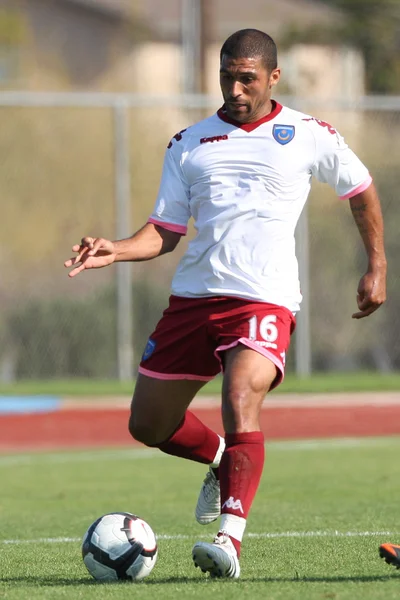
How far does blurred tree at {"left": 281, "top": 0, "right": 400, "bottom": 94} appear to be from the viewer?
2994 centimetres

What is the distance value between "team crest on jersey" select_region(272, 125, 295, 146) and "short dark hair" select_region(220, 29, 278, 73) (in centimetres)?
26

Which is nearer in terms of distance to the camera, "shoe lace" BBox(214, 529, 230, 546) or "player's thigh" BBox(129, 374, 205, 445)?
"shoe lace" BBox(214, 529, 230, 546)

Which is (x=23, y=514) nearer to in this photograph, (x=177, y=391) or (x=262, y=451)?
(x=177, y=391)

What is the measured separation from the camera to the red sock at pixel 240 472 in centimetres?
551

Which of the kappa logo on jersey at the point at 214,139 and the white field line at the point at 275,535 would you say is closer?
the kappa logo on jersey at the point at 214,139

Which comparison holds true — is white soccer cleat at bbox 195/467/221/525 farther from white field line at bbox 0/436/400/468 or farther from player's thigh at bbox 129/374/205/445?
white field line at bbox 0/436/400/468

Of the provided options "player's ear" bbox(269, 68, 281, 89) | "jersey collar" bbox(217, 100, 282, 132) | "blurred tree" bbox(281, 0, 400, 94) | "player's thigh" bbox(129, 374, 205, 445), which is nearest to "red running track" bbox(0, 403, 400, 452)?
"player's thigh" bbox(129, 374, 205, 445)

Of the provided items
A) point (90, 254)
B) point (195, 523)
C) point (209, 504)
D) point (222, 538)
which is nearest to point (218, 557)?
point (222, 538)

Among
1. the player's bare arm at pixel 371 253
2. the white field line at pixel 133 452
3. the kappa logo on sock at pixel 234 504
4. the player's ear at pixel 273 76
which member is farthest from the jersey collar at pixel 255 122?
the white field line at pixel 133 452

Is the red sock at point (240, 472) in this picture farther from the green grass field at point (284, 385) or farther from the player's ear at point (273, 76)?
the green grass field at point (284, 385)

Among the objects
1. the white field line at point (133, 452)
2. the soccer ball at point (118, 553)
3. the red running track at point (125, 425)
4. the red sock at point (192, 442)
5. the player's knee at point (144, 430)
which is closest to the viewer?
the soccer ball at point (118, 553)

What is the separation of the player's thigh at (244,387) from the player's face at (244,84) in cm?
108

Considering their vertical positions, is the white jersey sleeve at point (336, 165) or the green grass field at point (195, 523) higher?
the white jersey sleeve at point (336, 165)

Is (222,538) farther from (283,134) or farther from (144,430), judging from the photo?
(283,134)
